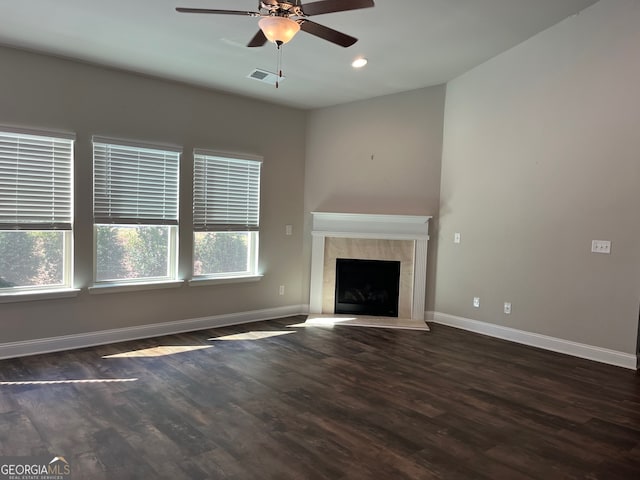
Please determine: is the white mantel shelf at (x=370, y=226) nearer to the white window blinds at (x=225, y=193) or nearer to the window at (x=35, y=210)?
the white window blinds at (x=225, y=193)

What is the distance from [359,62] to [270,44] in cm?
108

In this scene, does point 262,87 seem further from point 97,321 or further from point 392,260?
point 97,321

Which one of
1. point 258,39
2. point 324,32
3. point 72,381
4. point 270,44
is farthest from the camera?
point 270,44

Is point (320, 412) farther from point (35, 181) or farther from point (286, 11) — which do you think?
point (35, 181)

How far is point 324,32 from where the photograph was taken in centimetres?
270

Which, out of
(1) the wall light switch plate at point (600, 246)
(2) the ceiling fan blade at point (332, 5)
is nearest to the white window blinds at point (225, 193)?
(2) the ceiling fan blade at point (332, 5)

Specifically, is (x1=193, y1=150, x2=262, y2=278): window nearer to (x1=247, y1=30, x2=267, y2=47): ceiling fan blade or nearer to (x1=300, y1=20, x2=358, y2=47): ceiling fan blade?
(x1=247, y1=30, x2=267, y2=47): ceiling fan blade

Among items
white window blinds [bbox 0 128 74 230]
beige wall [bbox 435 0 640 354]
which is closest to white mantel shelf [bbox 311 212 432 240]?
beige wall [bbox 435 0 640 354]

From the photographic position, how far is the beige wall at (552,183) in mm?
4156

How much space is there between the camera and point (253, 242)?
580cm

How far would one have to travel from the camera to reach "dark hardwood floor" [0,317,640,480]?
2.46 meters

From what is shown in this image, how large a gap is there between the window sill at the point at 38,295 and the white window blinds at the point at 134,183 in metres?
0.75

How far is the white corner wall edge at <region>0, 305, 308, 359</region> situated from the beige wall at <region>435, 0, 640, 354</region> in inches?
97.2

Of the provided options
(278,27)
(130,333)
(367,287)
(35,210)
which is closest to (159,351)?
(130,333)
